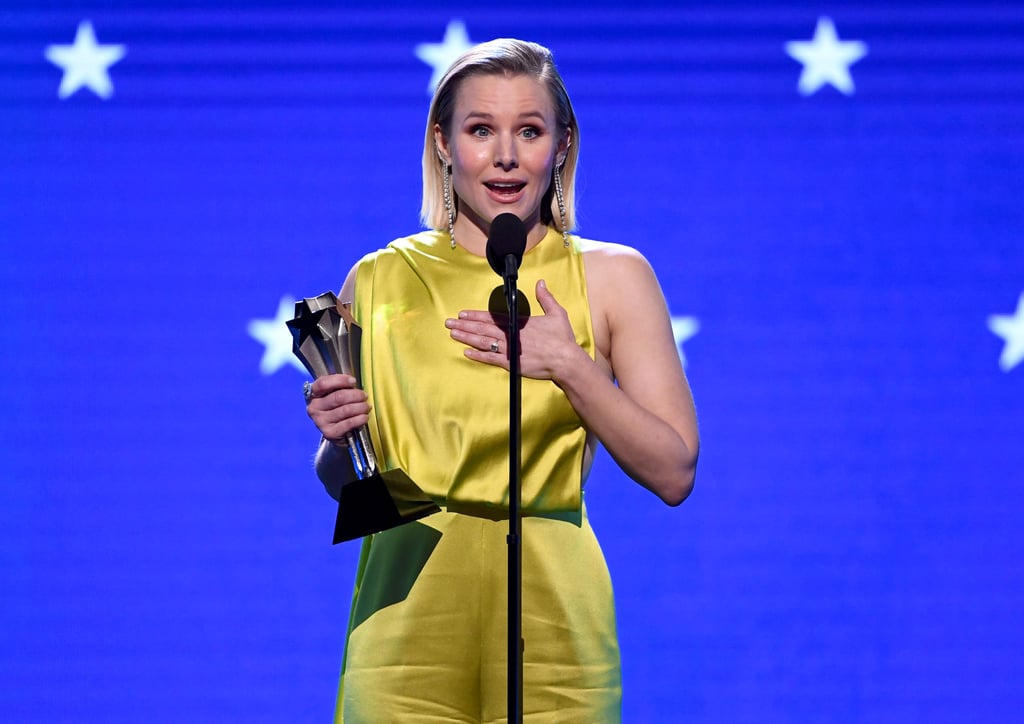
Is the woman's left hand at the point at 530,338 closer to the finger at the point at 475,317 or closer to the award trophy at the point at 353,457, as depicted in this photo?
the finger at the point at 475,317

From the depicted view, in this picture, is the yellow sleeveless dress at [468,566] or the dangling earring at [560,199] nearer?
the yellow sleeveless dress at [468,566]

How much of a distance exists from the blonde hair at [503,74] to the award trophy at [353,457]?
262 mm

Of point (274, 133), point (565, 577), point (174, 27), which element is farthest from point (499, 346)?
point (174, 27)

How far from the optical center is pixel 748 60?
2686mm

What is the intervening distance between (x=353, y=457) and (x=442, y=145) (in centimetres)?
47

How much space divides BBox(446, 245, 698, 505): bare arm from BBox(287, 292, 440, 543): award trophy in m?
0.16

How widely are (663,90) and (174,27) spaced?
3.51 ft

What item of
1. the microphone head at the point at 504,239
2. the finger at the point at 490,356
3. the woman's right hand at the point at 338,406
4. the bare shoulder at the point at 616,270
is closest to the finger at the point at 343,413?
the woman's right hand at the point at 338,406

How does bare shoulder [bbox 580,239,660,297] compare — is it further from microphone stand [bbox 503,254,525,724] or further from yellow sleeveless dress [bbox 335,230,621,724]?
microphone stand [bbox 503,254,525,724]

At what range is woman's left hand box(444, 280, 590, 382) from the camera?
155 centimetres

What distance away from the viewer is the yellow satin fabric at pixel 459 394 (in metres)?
1.56

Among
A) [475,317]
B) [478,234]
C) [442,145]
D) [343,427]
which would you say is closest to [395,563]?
[343,427]

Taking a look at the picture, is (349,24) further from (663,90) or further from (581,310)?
(581,310)

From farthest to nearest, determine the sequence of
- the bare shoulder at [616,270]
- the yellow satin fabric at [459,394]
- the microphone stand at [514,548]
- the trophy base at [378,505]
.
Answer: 1. the bare shoulder at [616,270]
2. the yellow satin fabric at [459,394]
3. the trophy base at [378,505]
4. the microphone stand at [514,548]
